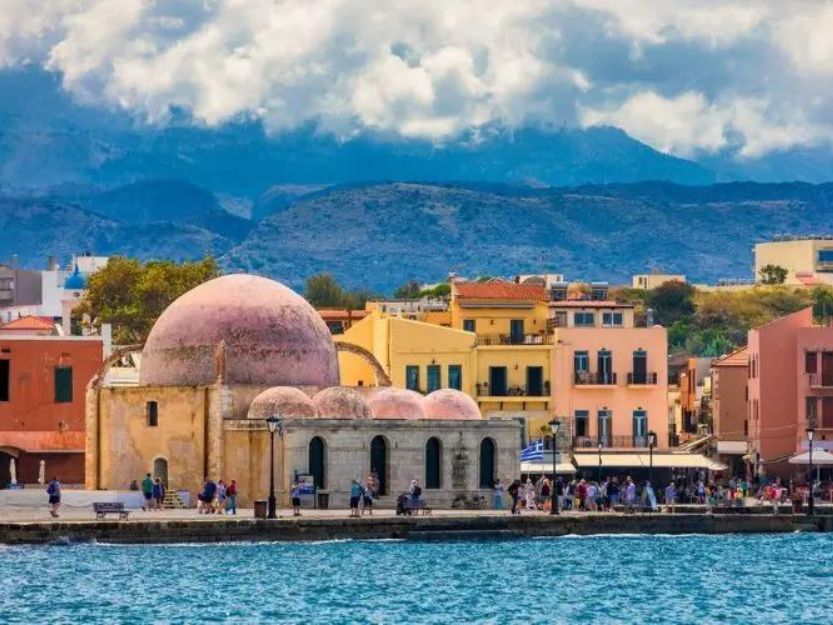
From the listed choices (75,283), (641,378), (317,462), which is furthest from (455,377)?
(75,283)

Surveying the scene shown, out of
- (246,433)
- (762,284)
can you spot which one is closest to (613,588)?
(246,433)

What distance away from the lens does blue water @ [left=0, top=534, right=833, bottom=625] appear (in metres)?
47.7

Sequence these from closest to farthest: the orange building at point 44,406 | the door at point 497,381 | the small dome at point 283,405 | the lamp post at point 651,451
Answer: the small dome at point 283,405 < the orange building at point 44,406 < the lamp post at point 651,451 < the door at point 497,381

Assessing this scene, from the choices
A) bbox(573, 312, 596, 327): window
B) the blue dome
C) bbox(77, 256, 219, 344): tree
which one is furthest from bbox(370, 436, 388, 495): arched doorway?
the blue dome

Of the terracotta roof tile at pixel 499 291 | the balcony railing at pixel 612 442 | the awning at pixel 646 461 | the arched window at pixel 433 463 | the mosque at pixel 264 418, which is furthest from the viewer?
the terracotta roof tile at pixel 499 291

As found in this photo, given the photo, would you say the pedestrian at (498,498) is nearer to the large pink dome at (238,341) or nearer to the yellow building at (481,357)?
the large pink dome at (238,341)

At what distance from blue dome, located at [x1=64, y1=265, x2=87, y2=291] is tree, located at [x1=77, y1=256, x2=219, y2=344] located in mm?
27015

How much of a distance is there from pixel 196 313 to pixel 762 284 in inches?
4073

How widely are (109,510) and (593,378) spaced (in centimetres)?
2571

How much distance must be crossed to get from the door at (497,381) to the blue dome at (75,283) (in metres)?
54.0

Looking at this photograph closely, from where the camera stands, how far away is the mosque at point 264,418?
2625 inches

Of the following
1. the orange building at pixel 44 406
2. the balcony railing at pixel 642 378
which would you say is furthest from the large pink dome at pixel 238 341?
the balcony railing at pixel 642 378

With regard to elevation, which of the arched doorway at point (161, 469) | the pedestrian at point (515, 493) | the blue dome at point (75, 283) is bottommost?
the pedestrian at point (515, 493)

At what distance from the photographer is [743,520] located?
2514 inches
